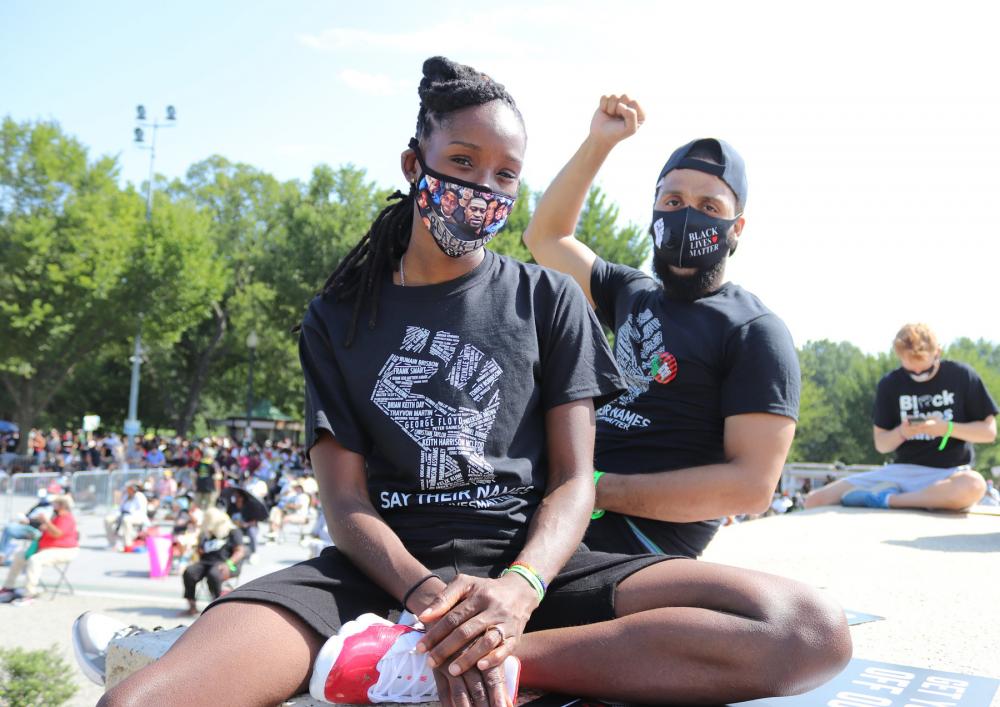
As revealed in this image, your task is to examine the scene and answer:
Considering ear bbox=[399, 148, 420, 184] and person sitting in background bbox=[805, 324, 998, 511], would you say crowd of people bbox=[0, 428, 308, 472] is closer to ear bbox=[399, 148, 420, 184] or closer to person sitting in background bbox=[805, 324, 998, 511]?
person sitting in background bbox=[805, 324, 998, 511]

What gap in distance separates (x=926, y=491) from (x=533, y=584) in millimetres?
5916

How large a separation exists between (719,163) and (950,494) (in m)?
4.86

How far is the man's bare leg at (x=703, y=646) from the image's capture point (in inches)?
79.7

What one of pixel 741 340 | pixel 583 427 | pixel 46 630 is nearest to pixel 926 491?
pixel 741 340

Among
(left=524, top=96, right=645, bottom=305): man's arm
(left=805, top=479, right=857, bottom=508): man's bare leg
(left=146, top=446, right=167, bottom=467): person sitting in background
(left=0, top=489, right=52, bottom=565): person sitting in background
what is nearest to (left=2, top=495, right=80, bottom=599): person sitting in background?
(left=0, top=489, right=52, bottom=565): person sitting in background

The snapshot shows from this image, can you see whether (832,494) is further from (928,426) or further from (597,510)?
(597,510)

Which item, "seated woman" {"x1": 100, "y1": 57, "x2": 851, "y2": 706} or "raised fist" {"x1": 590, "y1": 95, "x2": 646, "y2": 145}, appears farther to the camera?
"raised fist" {"x1": 590, "y1": 95, "x2": 646, "y2": 145}

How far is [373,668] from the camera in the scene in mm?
1938

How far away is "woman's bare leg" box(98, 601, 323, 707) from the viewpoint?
70.0 inches

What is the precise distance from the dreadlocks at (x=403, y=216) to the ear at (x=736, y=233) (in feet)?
3.63

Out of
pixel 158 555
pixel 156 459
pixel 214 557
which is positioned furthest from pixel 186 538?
pixel 156 459

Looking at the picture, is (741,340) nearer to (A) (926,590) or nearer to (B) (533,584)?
(B) (533,584)

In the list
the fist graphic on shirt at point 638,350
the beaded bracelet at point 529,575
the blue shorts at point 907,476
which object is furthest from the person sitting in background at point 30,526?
the beaded bracelet at point 529,575

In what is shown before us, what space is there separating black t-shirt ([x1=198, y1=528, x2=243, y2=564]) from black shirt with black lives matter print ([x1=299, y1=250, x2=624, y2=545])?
11.8 meters
